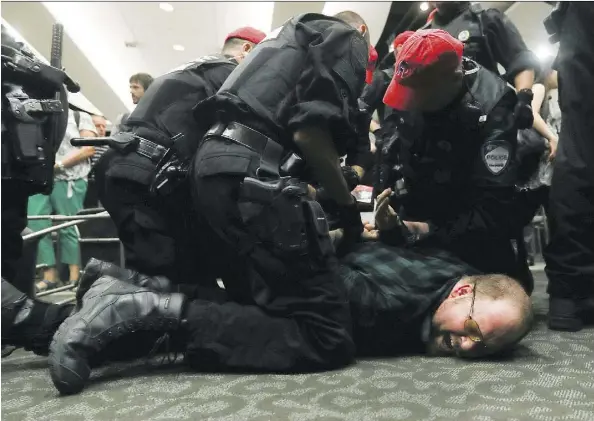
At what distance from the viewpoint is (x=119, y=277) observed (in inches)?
49.4

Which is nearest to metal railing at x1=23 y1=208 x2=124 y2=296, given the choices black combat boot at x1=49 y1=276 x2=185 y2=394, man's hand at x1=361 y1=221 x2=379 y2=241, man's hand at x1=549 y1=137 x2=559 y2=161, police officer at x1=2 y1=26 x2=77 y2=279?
police officer at x1=2 y1=26 x2=77 y2=279

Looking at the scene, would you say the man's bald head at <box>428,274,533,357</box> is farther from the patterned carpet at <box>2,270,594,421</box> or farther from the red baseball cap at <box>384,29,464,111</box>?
the red baseball cap at <box>384,29,464,111</box>

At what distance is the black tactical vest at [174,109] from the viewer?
130cm

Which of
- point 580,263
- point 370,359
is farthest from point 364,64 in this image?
point 580,263

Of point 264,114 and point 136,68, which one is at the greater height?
point 136,68

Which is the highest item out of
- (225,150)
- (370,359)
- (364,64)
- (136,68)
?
(136,68)

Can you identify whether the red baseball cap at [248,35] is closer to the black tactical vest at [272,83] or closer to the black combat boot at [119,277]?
the black tactical vest at [272,83]

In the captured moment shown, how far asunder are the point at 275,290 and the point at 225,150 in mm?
348

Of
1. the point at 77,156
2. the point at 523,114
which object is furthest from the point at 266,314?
the point at 77,156

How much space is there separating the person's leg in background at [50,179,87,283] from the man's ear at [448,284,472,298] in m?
2.54

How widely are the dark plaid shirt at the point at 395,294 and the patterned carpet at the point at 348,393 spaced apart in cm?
8

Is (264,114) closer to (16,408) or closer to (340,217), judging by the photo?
(340,217)

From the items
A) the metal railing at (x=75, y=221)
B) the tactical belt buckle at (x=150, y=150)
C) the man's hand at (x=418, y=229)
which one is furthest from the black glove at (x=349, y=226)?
the metal railing at (x=75, y=221)

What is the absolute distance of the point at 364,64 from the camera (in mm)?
1179
